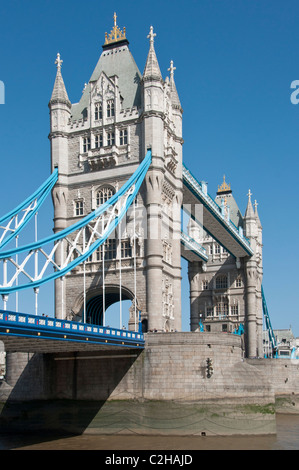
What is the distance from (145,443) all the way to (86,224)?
45.7 ft

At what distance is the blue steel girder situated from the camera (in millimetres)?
57250

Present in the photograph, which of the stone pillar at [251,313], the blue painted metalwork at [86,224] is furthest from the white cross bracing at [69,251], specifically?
the stone pillar at [251,313]

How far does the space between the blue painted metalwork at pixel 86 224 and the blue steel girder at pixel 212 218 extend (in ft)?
33.2

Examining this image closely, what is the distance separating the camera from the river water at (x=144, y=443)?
3300cm

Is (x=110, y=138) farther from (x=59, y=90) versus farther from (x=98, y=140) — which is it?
(x=59, y=90)

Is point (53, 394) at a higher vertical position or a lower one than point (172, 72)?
lower

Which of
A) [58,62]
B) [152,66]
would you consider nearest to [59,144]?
[58,62]

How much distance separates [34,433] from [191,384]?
10.2 metres

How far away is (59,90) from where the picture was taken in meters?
49.5

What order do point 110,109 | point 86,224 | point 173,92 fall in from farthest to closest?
point 173,92, point 110,109, point 86,224

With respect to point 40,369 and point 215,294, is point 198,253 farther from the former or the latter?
point 40,369

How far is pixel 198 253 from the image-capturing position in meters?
73.3
